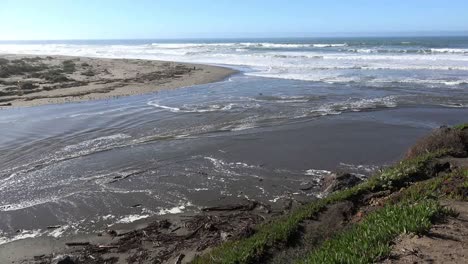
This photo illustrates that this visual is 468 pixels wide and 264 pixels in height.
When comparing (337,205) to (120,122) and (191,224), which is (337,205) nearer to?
(191,224)

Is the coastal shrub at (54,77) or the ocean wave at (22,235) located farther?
the coastal shrub at (54,77)

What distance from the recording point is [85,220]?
834 cm

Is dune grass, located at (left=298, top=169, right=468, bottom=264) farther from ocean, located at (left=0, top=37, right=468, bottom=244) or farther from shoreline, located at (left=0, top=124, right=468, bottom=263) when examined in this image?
ocean, located at (left=0, top=37, right=468, bottom=244)

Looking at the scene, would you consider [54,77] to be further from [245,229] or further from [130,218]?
[245,229]

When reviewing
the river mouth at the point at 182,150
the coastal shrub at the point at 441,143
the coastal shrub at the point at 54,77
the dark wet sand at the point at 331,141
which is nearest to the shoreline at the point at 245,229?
the river mouth at the point at 182,150

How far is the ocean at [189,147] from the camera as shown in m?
9.17

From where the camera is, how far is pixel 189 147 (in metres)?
13.2

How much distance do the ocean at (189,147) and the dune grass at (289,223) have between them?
142cm

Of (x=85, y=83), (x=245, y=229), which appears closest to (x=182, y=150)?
(x=245, y=229)

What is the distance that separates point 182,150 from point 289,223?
6.70 m

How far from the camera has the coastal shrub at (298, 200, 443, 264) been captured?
15.7ft

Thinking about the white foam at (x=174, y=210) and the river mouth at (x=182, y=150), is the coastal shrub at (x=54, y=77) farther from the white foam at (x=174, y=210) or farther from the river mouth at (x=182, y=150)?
the white foam at (x=174, y=210)

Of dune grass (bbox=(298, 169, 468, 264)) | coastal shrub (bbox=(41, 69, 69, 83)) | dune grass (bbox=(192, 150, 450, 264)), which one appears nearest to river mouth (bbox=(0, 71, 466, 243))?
dune grass (bbox=(192, 150, 450, 264))

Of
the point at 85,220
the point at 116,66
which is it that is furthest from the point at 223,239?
the point at 116,66
